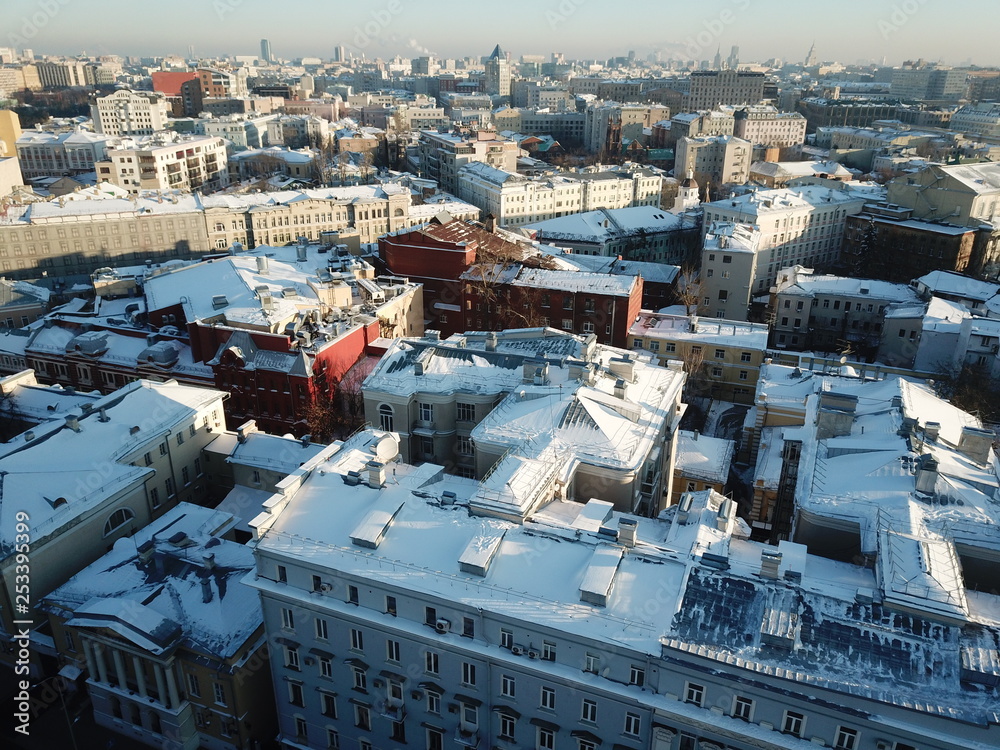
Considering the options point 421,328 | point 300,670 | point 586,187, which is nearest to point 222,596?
point 300,670

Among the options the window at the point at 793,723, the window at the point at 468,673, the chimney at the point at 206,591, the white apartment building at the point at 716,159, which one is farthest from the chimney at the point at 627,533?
the white apartment building at the point at 716,159

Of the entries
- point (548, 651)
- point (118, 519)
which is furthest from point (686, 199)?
point (548, 651)

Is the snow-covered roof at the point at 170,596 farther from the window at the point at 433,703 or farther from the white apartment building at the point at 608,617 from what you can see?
the window at the point at 433,703

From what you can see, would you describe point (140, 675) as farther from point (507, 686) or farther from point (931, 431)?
point (931, 431)

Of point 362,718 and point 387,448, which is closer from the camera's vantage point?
point 362,718

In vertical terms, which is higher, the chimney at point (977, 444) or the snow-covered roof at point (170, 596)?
the chimney at point (977, 444)

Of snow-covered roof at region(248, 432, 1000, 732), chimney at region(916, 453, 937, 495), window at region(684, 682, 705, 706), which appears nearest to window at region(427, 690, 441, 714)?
snow-covered roof at region(248, 432, 1000, 732)

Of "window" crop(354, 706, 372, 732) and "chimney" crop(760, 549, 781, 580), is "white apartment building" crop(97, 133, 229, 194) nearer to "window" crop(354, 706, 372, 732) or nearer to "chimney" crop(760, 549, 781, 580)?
"window" crop(354, 706, 372, 732)

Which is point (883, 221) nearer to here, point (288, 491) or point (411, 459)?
point (411, 459)
